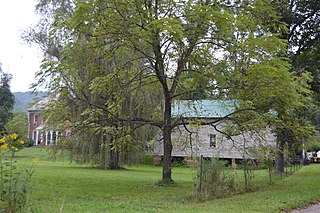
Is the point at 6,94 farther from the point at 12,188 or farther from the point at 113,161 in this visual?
the point at 12,188

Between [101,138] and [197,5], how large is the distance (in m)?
15.3

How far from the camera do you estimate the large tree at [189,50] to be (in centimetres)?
1479

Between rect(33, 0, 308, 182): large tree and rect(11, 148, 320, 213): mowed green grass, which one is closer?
rect(11, 148, 320, 213): mowed green grass

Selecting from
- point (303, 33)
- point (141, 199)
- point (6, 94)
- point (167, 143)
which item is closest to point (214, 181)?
point (141, 199)

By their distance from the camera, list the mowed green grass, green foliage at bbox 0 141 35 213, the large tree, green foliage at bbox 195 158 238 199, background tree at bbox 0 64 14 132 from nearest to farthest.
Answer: green foliage at bbox 0 141 35 213, the mowed green grass, green foliage at bbox 195 158 238 199, the large tree, background tree at bbox 0 64 14 132

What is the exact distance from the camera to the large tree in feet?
48.5

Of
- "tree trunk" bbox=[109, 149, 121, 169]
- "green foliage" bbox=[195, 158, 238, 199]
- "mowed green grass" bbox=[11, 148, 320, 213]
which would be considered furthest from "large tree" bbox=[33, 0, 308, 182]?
"tree trunk" bbox=[109, 149, 121, 169]

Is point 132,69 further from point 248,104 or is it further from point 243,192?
point 243,192

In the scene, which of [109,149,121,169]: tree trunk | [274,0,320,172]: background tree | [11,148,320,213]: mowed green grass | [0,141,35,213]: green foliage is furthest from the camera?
[109,149,121,169]: tree trunk

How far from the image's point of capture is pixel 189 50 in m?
17.0

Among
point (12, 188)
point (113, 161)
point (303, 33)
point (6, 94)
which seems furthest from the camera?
point (6, 94)

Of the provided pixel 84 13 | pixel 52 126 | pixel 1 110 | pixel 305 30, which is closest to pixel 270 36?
pixel 84 13

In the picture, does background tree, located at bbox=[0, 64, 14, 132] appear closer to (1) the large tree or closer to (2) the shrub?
(1) the large tree

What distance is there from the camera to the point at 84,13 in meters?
14.0
